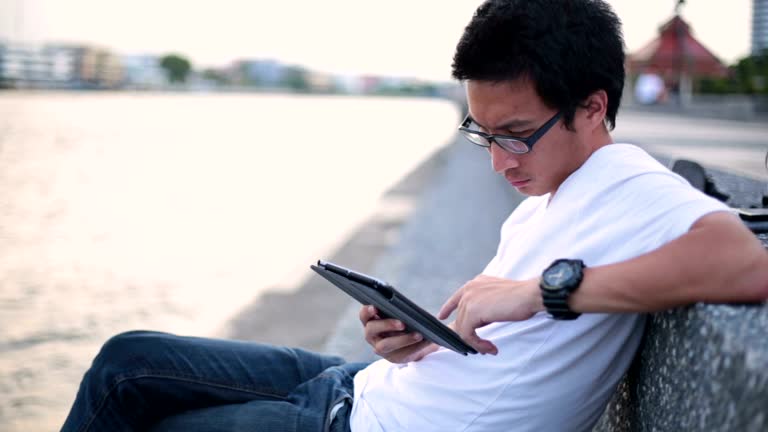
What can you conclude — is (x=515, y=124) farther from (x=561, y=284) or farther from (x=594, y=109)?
(x=561, y=284)

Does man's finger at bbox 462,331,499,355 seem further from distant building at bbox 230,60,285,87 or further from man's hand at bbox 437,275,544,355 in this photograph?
distant building at bbox 230,60,285,87

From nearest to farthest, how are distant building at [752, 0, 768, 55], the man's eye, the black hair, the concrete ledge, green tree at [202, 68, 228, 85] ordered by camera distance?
the concrete ledge < the black hair < the man's eye < distant building at [752, 0, 768, 55] < green tree at [202, 68, 228, 85]

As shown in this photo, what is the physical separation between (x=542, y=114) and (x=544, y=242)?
10.2 inches

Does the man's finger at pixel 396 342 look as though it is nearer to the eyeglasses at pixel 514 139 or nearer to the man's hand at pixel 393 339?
the man's hand at pixel 393 339

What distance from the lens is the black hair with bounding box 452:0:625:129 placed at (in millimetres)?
1673

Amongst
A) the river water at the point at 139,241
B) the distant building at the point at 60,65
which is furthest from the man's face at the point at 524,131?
the distant building at the point at 60,65

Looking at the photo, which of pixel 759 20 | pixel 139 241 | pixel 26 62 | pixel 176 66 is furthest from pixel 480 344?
pixel 176 66

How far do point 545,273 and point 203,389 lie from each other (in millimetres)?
Result: 944

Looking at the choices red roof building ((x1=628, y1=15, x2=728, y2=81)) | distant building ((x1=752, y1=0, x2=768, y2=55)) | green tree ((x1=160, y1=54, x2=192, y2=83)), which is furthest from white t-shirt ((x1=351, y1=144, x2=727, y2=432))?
green tree ((x1=160, y1=54, x2=192, y2=83))

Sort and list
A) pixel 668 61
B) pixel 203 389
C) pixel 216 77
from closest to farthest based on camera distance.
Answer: pixel 203 389, pixel 668 61, pixel 216 77

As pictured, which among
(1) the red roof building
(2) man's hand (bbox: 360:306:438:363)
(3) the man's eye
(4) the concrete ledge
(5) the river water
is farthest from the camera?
(1) the red roof building

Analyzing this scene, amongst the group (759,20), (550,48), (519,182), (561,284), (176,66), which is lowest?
(176,66)

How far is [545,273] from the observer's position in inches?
62.7

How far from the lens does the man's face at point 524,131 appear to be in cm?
174
